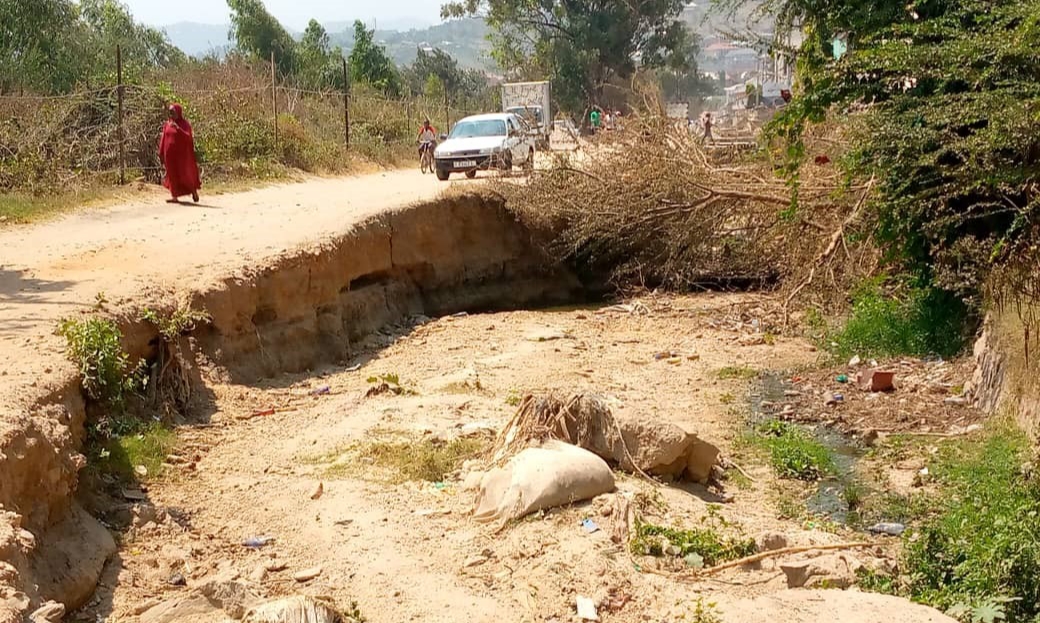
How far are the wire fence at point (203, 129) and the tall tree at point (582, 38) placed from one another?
1300cm

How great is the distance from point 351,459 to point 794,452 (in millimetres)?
3484

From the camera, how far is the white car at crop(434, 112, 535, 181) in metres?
17.2

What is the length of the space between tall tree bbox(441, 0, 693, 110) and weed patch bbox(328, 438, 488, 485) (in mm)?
33210

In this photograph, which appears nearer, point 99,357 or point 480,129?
point 99,357

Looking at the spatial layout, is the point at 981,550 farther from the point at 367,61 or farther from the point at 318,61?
the point at 318,61

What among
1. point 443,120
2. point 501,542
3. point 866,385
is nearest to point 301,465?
point 501,542

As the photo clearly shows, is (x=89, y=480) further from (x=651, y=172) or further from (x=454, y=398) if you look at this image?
(x=651, y=172)

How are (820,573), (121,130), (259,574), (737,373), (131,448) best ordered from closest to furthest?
(820,573) < (259,574) < (131,448) < (737,373) < (121,130)

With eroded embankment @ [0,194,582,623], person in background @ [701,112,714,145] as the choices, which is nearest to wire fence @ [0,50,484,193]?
eroded embankment @ [0,194,582,623]

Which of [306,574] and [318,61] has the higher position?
[318,61]

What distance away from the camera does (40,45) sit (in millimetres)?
21578

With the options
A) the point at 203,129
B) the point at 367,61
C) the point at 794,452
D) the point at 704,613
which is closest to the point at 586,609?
the point at 704,613

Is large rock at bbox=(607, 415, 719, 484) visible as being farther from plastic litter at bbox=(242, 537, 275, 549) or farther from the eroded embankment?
the eroded embankment

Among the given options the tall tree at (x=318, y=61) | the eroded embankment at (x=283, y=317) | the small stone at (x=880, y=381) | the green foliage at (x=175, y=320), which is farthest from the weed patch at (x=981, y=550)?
the tall tree at (x=318, y=61)
